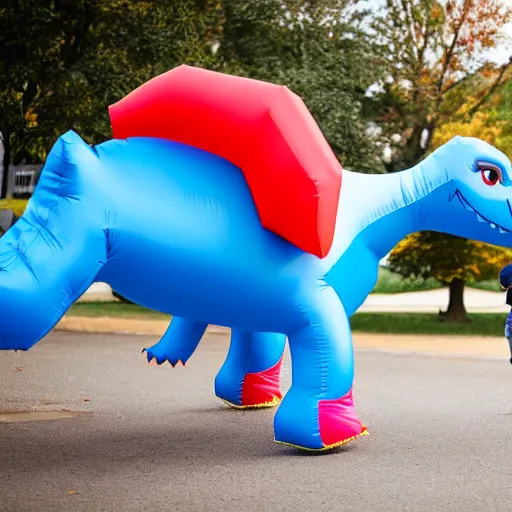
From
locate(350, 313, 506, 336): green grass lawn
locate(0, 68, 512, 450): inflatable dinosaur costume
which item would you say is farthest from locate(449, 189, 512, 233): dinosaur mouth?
locate(350, 313, 506, 336): green grass lawn

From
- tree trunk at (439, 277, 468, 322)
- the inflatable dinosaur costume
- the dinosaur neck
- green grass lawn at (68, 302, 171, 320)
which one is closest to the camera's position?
the inflatable dinosaur costume

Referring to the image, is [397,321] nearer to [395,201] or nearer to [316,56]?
[316,56]

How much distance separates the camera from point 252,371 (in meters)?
7.80

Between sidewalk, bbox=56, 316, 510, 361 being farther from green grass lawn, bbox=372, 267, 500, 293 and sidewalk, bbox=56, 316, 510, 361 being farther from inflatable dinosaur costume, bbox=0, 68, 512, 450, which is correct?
green grass lawn, bbox=372, 267, 500, 293

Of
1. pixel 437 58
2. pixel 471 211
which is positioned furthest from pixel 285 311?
pixel 437 58

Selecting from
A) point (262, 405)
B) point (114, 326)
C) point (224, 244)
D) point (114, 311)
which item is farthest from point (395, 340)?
point (224, 244)

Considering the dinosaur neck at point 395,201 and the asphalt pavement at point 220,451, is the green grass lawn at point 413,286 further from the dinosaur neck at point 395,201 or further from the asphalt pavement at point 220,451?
the dinosaur neck at point 395,201

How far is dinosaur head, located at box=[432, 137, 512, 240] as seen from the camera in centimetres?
687

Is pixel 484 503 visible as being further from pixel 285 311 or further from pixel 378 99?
pixel 378 99

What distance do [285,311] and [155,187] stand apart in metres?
1.18

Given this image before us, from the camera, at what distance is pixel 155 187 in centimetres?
575

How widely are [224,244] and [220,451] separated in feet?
4.92

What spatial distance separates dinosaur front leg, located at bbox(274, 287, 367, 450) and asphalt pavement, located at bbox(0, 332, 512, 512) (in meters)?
0.16

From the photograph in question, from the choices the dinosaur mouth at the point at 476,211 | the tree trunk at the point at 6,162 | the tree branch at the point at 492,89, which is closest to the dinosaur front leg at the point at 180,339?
the dinosaur mouth at the point at 476,211
